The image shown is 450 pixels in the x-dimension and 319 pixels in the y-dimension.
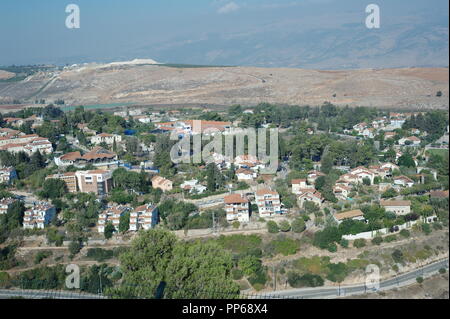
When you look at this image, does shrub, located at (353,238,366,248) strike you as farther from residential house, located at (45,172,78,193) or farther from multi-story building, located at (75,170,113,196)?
residential house, located at (45,172,78,193)

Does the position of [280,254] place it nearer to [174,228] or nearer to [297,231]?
[297,231]

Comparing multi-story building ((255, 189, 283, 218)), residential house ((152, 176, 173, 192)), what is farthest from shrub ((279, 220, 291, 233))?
residential house ((152, 176, 173, 192))

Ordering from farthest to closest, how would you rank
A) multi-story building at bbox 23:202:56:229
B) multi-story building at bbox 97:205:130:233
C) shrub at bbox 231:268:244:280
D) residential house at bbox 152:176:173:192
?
residential house at bbox 152:176:173:192 → multi-story building at bbox 23:202:56:229 → multi-story building at bbox 97:205:130:233 → shrub at bbox 231:268:244:280

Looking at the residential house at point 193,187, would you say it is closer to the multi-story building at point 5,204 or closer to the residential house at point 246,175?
the residential house at point 246,175

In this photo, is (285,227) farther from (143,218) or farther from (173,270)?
(173,270)

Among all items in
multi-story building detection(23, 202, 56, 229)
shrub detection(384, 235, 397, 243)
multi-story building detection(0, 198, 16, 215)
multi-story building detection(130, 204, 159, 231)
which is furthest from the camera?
multi-story building detection(0, 198, 16, 215)

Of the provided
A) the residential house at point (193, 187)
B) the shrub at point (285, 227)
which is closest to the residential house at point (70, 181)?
the residential house at point (193, 187)

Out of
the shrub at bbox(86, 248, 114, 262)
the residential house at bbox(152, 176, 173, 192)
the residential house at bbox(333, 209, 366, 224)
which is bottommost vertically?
the shrub at bbox(86, 248, 114, 262)
